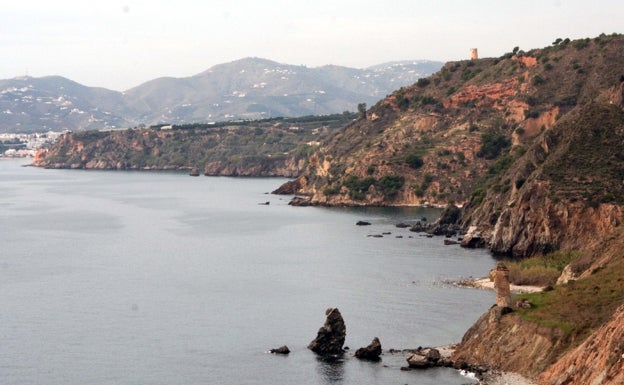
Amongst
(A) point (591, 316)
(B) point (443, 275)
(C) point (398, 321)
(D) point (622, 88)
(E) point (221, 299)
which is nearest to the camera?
(A) point (591, 316)

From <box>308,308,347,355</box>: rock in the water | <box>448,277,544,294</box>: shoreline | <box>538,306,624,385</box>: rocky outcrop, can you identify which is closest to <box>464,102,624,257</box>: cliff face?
<box>448,277,544,294</box>: shoreline

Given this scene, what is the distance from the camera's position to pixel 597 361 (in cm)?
5588

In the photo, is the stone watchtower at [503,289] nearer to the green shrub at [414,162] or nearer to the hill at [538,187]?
the hill at [538,187]

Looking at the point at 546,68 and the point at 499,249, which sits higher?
the point at 546,68

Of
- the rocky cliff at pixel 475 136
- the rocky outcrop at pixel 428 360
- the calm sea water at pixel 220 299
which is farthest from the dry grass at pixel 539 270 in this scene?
the rocky cliff at pixel 475 136

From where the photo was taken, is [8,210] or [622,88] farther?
[8,210]

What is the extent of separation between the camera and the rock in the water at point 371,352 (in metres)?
70.8

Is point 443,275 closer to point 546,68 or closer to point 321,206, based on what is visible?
point 321,206

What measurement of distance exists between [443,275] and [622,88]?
46256 millimetres

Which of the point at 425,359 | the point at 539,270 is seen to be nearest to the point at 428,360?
the point at 425,359

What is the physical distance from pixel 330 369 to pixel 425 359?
5.58m

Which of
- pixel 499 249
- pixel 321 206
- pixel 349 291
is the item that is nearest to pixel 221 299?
pixel 349 291

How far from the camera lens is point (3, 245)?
138 m

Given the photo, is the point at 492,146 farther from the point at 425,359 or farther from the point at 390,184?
the point at 425,359
